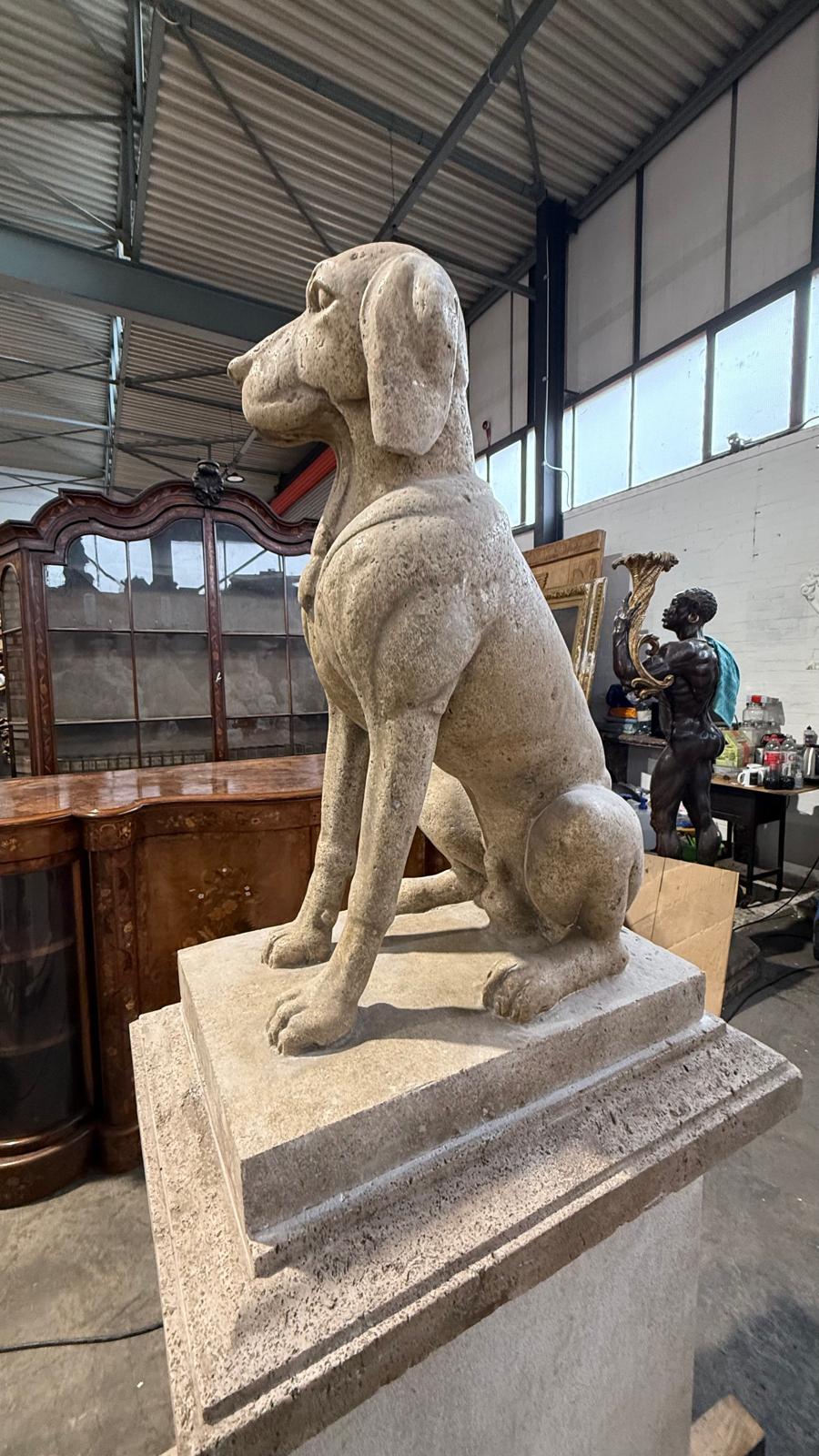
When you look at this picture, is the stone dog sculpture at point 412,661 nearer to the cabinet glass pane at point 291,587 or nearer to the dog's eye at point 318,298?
the dog's eye at point 318,298

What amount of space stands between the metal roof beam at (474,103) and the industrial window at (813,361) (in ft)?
6.30

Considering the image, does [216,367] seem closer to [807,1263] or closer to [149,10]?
[149,10]

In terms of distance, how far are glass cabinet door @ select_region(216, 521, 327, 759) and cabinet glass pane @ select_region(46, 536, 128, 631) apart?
60 centimetres

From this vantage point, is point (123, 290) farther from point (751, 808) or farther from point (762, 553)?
point (751, 808)

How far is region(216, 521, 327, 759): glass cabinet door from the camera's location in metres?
4.11

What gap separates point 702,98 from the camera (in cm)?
378

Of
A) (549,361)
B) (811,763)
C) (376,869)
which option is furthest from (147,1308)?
(549,361)

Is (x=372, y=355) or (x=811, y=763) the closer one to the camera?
(x=372, y=355)

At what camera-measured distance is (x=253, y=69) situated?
129 inches

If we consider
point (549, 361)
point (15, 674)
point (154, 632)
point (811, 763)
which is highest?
point (549, 361)

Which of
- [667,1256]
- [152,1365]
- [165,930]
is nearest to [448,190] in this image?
[165,930]

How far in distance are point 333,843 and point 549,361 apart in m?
5.19

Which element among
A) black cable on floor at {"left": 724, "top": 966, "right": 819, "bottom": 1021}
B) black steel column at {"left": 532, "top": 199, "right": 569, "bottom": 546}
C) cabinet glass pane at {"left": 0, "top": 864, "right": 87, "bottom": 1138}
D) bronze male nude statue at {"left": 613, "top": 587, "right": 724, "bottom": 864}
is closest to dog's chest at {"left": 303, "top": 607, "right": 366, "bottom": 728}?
cabinet glass pane at {"left": 0, "top": 864, "right": 87, "bottom": 1138}

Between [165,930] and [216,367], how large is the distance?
636 cm
